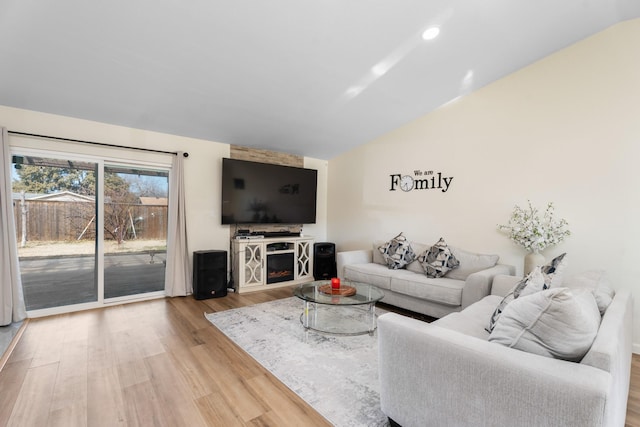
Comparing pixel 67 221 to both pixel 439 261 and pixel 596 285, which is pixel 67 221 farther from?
pixel 596 285

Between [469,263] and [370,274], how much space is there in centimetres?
119

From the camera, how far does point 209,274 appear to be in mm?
4000

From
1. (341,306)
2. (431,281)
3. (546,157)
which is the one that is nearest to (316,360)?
(341,306)

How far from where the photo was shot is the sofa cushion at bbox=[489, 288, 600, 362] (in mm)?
1213

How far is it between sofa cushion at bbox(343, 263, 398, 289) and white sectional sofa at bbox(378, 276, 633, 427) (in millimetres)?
2103

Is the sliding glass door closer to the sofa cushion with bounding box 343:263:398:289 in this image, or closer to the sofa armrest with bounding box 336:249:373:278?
the sofa armrest with bounding box 336:249:373:278

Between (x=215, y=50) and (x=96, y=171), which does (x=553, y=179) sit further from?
(x=96, y=171)

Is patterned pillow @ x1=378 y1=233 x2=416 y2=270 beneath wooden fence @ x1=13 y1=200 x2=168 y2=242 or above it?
beneath

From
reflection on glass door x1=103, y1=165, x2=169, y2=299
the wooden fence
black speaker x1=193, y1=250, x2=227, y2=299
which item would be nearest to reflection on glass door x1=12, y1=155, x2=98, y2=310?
the wooden fence

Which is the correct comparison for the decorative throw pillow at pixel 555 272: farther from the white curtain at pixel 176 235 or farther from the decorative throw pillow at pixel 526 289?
the white curtain at pixel 176 235

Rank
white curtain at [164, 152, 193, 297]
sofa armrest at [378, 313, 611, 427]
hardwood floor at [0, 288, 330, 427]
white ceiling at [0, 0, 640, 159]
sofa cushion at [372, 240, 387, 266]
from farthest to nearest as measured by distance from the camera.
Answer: sofa cushion at [372, 240, 387, 266], white curtain at [164, 152, 193, 297], white ceiling at [0, 0, 640, 159], hardwood floor at [0, 288, 330, 427], sofa armrest at [378, 313, 611, 427]

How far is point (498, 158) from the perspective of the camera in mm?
3520

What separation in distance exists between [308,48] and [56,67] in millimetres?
2244

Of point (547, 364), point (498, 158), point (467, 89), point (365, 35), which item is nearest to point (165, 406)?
point (547, 364)
